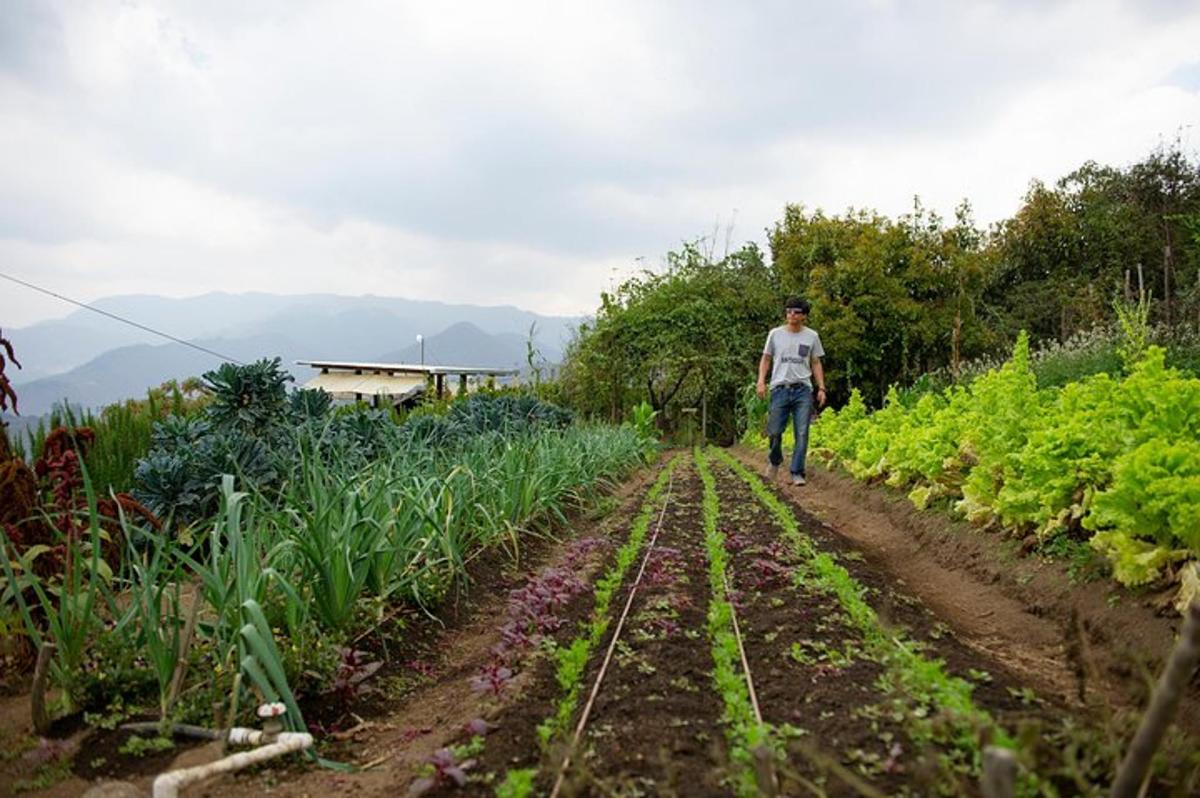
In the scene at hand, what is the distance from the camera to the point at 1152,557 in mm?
3584

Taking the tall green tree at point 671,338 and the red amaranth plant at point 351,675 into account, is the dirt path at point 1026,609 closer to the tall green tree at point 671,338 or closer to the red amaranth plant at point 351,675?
the red amaranth plant at point 351,675

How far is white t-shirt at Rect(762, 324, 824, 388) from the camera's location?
28.5 feet

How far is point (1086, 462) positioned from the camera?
173 inches

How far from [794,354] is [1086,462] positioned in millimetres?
4409

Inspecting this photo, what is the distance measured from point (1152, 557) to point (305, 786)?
3.45 m

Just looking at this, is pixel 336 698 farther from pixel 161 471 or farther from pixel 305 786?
pixel 161 471

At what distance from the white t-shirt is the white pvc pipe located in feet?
22.7

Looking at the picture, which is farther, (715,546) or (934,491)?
(934,491)

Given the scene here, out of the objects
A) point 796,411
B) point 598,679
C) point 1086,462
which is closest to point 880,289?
point 796,411

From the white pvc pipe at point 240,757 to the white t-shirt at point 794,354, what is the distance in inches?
273

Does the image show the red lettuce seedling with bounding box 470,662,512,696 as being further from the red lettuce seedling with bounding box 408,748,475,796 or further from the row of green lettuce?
the row of green lettuce

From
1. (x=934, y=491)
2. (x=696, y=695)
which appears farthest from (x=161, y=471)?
(x=934, y=491)

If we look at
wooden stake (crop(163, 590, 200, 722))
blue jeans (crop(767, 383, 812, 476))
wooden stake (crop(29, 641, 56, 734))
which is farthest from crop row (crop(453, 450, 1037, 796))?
blue jeans (crop(767, 383, 812, 476))

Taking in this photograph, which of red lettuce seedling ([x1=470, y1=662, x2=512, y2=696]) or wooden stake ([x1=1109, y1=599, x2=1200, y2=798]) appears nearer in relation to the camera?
wooden stake ([x1=1109, y1=599, x2=1200, y2=798])
